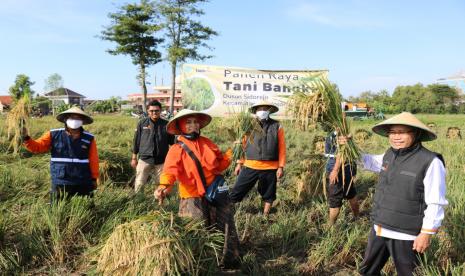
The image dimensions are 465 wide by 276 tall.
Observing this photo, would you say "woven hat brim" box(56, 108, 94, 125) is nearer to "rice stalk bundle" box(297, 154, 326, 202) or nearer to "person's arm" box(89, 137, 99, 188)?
"person's arm" box(89, 137, 99, 188)

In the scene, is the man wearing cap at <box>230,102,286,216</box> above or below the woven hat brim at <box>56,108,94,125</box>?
below

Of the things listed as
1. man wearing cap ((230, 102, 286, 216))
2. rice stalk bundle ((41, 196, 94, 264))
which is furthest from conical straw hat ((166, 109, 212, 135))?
man wearing cap ((230, 102, 286, 216))

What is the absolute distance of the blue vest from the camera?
3.85 m

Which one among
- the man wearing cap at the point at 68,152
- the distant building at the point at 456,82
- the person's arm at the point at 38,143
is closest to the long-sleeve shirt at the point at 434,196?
the man wearing cap at the point at 68,152

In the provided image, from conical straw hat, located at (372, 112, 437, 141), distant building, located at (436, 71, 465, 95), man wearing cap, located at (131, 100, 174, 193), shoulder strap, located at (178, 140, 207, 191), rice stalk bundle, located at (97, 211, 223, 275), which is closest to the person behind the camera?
rice stalk bundle, located at (97, 211, 223, 275)

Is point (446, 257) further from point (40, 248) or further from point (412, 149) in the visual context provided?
point (40, 248)

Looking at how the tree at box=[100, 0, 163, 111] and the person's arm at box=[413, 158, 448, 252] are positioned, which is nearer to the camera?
the person's arm at box=[413, 158, 448, 252]

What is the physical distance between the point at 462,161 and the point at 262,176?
440 cm

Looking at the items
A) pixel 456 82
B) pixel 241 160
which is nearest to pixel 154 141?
pixel 241 160

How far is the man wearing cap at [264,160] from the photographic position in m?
5.07

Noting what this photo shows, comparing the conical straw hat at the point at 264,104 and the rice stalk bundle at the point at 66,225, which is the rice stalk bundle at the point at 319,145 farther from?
the rice stalk bundle at the point at 66,225

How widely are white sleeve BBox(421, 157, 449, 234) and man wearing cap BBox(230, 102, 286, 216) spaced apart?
2572 millimetres

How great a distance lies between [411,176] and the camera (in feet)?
8.66

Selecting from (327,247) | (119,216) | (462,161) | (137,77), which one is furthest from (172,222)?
(137,77)
